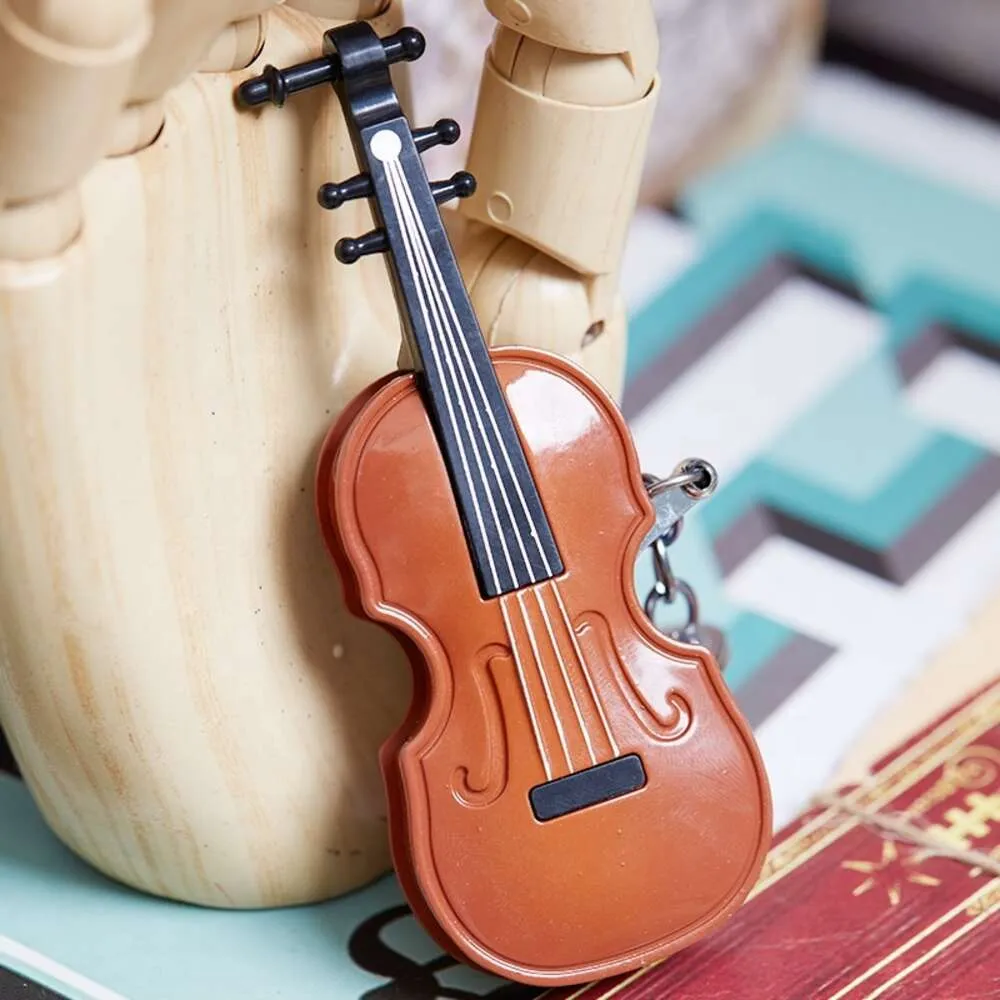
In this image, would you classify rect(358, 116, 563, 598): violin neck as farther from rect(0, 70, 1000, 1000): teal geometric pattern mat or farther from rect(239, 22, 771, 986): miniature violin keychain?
rect(0, 70, 1000, 1000): teal geometric pattern mat

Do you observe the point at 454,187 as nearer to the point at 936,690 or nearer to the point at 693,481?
the point at 693,481

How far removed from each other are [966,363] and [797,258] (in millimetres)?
178

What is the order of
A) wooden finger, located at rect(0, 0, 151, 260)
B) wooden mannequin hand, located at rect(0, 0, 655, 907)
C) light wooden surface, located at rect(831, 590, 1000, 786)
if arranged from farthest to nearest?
light wooden surface, located at rect(831, 590, 1000, 786), wooden mannequin hand, located at rect(0, 0, 655, 907), wooden finger, located at rect(0, 0, 151, 260)

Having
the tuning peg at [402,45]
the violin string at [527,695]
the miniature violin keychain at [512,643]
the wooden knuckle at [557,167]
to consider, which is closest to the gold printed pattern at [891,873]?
the miniature violin keychain at [512,643]

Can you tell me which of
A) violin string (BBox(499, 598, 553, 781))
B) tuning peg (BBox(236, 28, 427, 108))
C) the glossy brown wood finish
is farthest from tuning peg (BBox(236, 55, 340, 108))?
violin string (BBox(499, 598, 553, 781))

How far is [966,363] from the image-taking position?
1.44 metres

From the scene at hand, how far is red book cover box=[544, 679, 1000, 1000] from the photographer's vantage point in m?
0.87

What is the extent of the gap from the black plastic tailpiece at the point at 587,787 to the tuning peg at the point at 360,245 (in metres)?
0.25

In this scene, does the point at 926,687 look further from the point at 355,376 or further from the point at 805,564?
the point at 355,376

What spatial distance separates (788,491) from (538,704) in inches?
21.0

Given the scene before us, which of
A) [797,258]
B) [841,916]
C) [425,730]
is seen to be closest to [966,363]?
[797,258]

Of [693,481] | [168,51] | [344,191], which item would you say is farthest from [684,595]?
[168,51]

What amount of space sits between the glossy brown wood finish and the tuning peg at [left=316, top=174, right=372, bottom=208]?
0.27ft

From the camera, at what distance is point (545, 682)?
→ 82cm
